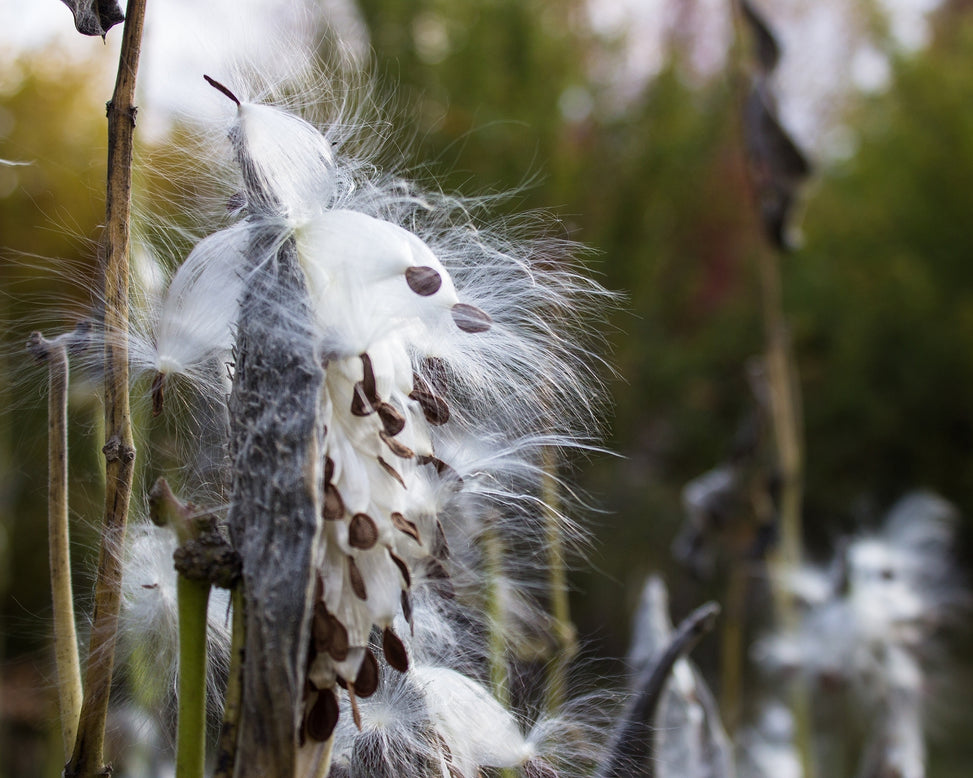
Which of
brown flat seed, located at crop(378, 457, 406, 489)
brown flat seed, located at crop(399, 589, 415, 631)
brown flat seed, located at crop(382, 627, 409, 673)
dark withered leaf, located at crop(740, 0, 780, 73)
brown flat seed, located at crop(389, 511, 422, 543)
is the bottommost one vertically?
brown flat seed, located at crop(382, 627, 409, 673)

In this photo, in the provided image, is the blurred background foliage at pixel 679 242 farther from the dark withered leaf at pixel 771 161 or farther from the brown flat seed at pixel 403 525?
the brown flat seed at pixel 403 525

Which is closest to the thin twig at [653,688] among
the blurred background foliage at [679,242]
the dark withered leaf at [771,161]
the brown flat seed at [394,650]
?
the brown flat seed at [394,650]

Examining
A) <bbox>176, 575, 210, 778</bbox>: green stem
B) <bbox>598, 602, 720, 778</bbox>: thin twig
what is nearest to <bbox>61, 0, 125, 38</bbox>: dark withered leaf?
<bbox>176, 575, 210, 778</bbox>: green stem

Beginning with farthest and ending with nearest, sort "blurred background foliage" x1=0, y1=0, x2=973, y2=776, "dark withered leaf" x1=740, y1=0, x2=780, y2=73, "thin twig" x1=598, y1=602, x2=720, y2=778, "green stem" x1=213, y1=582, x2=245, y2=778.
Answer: "blurred background foliage" x1=0, y1=0, x2=973, y2=776
"dark withered leaf" x1=740, y1=0, x2=780, y2=73
"thin twig" x1=598, y1=602, x2=720, y2=778
"green stem" x1=213, y1=582, x2=245, y2=778

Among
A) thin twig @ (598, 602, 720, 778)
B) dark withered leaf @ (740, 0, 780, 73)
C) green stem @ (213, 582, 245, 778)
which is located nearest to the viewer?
green stem @ (213, 582, 245, 778)

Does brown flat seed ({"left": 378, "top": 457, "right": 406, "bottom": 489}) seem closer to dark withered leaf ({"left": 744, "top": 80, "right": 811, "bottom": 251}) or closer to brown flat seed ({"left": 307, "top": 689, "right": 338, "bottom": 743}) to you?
brown flat seed ({"left": 307, "top": 689, "right": 338, "bottom": 743})

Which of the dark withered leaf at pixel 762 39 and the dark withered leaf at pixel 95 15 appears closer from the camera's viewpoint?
the dark withered leaf at pixel 95 15
